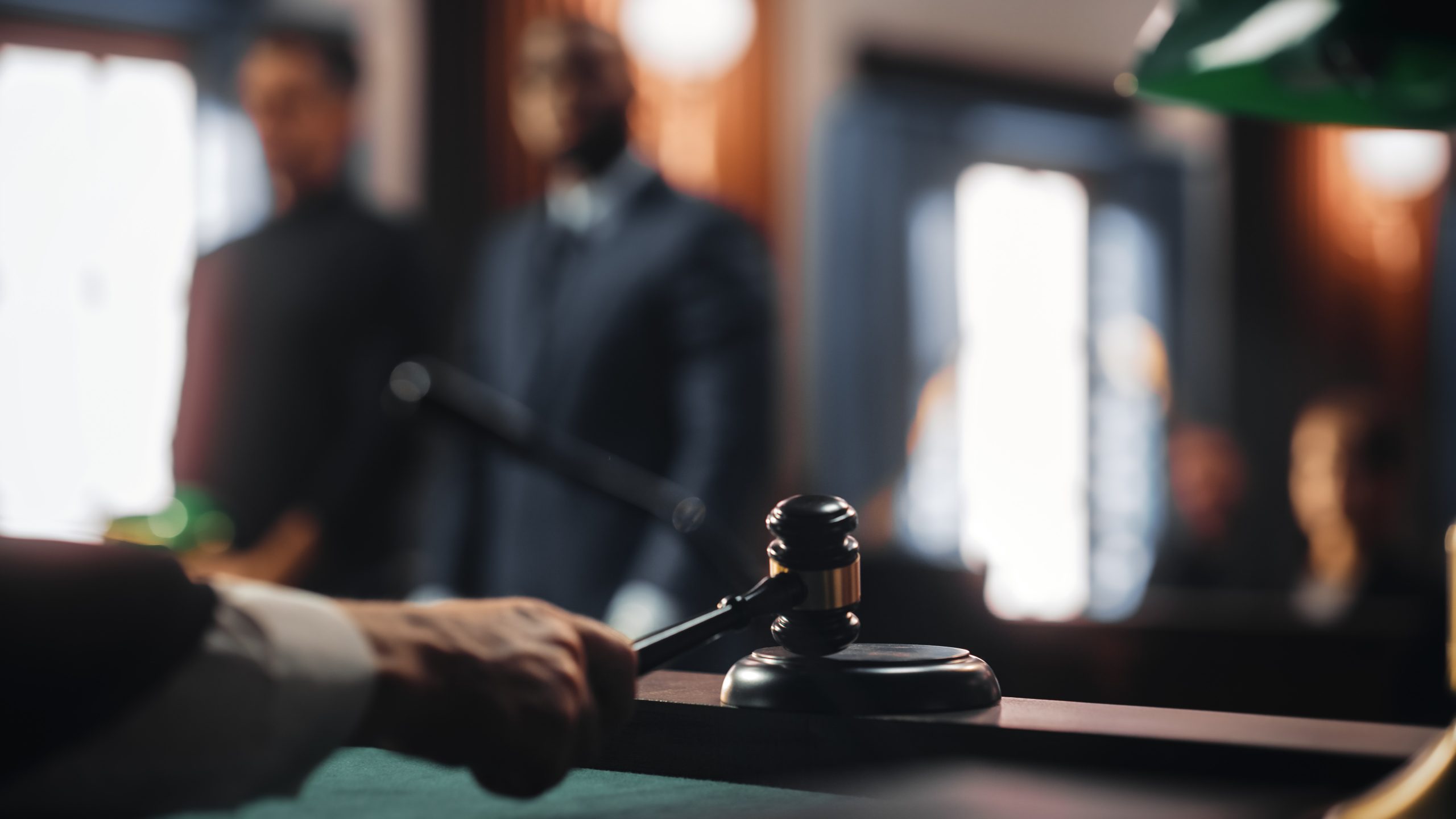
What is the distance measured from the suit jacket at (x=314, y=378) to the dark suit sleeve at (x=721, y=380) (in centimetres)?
89

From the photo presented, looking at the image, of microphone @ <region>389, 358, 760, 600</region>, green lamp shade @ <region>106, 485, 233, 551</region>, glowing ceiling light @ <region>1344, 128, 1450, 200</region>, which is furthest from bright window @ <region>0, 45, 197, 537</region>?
glowing ceiling light @ <region>1344, 128, 1450, 200</region>

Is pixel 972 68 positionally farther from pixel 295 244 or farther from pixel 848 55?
pixel 295 244

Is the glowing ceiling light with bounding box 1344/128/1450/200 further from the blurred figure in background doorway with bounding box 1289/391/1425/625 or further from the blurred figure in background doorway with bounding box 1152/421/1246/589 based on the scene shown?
the blurred figure in background doorway with bounding box 1289/391/1425/625

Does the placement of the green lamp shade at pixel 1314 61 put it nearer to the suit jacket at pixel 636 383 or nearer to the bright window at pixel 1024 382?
the suit jacket at pixel 636 383

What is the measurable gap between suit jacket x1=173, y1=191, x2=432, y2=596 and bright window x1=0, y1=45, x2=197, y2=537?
433 millimetres

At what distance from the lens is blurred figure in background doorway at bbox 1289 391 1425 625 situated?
176 inches

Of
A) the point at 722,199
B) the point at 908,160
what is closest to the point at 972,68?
the point at 908,160

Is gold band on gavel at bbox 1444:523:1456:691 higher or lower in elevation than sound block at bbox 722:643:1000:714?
higher

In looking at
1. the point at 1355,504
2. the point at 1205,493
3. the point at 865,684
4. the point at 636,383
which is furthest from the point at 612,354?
the point at 1205,493

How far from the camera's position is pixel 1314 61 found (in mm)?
1113

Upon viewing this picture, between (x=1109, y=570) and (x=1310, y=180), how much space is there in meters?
2.53

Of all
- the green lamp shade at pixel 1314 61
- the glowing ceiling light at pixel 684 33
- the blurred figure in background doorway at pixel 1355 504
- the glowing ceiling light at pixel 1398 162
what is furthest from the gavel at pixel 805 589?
the glowing ceiling light at pixel 1398 162

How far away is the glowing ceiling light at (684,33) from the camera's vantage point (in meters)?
5.32

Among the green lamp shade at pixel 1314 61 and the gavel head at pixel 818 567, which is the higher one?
the green lamp shade at pixel 1314 61
